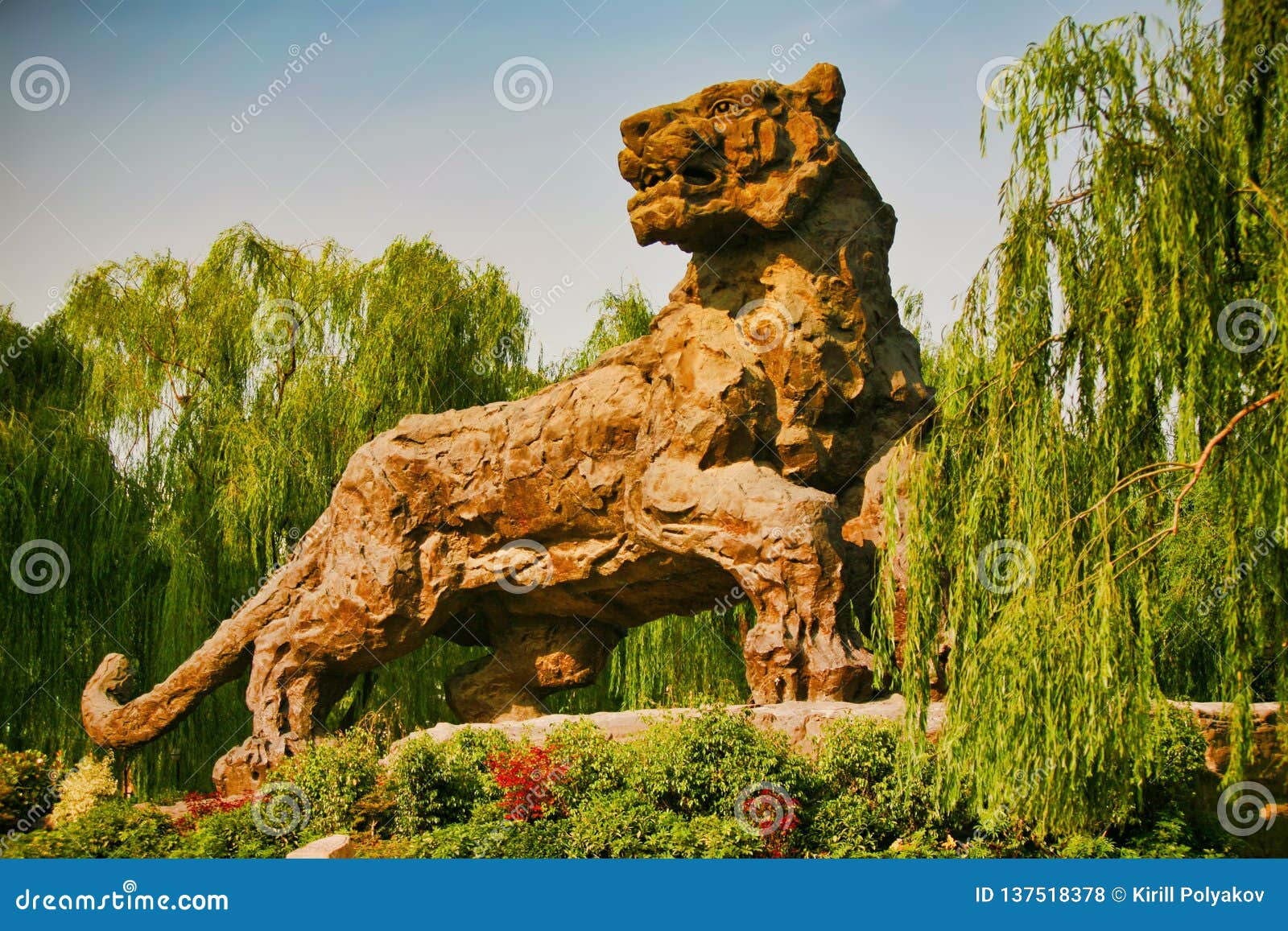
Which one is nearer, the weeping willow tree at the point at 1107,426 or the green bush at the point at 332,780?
the weeping willow tree at the point at 1107,426

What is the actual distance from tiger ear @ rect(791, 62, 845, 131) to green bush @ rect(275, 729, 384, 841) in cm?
511

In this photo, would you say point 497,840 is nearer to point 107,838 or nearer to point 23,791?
point 107,838

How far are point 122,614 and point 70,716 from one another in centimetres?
107

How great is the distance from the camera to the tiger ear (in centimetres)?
951

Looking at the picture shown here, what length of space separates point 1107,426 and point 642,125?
12.9 feet

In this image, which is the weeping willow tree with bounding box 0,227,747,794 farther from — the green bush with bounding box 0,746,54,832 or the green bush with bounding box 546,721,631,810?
the green bush with bounding box 546,721,631,810

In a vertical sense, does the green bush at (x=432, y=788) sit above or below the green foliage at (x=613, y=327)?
below

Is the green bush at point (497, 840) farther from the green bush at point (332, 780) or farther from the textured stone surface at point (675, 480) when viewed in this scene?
the textured stone surface at point (675, 480)

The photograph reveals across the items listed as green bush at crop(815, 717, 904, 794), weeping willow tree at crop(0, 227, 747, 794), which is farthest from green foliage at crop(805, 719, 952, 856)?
weeping willow tree at crop(0, 227, 747, 794)

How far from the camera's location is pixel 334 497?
10734mm

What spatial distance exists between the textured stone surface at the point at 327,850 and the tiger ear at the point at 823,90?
17.8ft

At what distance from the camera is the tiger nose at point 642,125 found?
375 inches

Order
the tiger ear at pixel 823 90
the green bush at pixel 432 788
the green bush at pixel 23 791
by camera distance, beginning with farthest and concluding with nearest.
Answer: the green bush at pixel 23 791 → the tiger ear at pixel 823 90 → the green bush at pixel 432 788

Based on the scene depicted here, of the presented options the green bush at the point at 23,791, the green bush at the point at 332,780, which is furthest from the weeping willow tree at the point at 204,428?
the green bush at the point at 332,780
